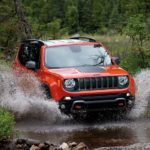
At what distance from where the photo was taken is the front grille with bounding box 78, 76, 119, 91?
42.3 feet

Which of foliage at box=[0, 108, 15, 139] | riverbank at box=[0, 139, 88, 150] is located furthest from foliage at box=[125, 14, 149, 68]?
foliage at box=[0, 108, 15, 139]

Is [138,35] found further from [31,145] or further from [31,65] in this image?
[31,145]

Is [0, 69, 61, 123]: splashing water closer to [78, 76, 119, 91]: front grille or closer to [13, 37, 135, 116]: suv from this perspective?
[13, 37, 135, 116]: suv

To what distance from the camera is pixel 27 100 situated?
13.4 meters

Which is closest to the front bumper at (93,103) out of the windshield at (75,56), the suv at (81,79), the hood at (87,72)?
the suv at (81,79)

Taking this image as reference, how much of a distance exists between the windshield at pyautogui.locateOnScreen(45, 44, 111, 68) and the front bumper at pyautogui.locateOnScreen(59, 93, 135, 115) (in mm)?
1305

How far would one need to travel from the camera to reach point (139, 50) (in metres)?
19.4

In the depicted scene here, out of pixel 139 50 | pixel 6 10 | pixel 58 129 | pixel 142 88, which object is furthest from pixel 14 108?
pixel 6 10

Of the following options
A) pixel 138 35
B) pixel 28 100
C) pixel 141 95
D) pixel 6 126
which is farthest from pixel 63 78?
pixel 138 35

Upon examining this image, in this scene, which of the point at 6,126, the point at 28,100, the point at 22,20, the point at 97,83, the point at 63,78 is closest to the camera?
the point at 6,126

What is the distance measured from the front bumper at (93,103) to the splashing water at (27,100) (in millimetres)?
250

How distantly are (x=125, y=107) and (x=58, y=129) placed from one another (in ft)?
5.92

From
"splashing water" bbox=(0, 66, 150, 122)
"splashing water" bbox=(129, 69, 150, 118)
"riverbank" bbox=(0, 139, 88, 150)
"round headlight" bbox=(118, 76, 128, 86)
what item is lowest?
→ "splashing water" bbox=(129, 69, 150, 118)

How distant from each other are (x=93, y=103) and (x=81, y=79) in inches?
23.1
